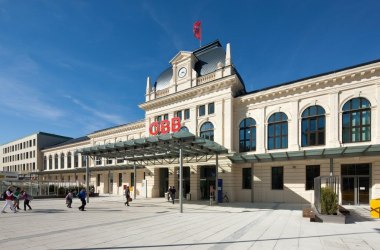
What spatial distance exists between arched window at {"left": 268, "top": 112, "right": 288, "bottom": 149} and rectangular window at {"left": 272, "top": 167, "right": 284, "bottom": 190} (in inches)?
87.7

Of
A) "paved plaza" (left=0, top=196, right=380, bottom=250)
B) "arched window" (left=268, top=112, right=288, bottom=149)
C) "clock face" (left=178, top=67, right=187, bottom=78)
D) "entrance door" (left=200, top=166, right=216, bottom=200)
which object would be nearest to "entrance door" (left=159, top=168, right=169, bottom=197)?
"entrance door" (left=200, top=166, right=216, bottom=200)

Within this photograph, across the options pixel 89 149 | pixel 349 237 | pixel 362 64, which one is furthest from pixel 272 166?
pixel 89 149

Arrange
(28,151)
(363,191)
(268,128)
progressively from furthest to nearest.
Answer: (28,151) → (268,128) → (363,191)

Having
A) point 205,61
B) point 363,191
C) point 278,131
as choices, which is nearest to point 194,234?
point 363,191

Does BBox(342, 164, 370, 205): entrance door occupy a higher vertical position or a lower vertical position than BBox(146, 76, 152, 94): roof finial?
lower

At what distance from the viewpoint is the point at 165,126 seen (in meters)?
32.5

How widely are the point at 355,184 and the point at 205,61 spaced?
20575mm

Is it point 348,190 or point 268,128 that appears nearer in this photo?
point 348,190

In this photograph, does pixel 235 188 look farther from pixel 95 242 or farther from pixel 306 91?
pixel 95 242

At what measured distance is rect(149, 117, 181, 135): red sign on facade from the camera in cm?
3147

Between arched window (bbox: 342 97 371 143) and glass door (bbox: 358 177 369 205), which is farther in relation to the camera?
arched window (bbox: 342 97 371 143)

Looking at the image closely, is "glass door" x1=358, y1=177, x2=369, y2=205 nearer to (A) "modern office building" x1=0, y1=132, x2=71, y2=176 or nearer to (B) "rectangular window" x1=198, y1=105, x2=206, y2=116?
(B) "rectangular window" x1=198, y1=105, x2=206, y2=116

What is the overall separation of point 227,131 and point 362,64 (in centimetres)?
1334

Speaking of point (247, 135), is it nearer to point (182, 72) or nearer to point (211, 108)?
point (211, 108)
